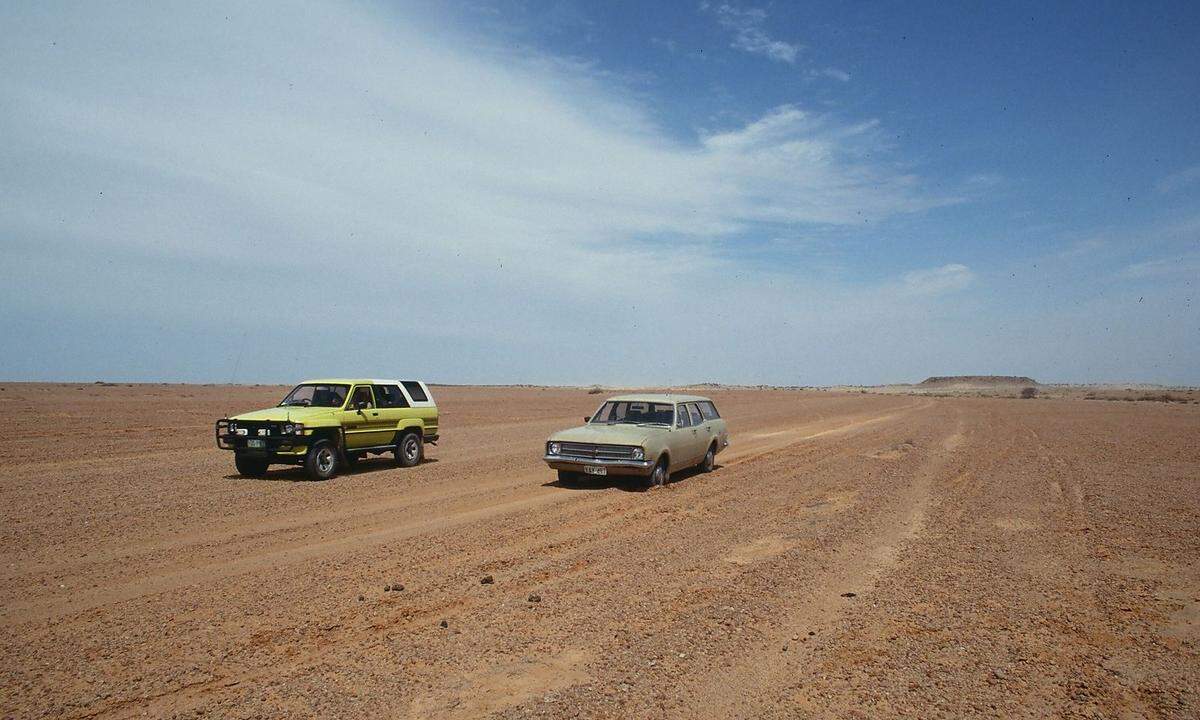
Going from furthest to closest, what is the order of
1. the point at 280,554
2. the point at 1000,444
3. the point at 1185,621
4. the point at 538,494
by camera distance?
the point at 1000,444, the point at 538,494, the point at 280,554, the point at 1185,621

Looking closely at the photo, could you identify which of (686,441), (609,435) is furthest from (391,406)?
(686,441)

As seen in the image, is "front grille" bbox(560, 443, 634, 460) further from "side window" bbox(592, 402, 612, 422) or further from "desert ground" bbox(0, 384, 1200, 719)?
"side window" bbox(592, 402, 612, 422)

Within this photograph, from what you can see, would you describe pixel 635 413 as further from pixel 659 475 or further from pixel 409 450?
pixel 409 450

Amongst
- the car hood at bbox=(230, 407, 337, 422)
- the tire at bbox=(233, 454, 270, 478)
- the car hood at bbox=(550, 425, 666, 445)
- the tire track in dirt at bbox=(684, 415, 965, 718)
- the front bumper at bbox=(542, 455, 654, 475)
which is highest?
the car hood at bbox=(230, 407, 337, 422)

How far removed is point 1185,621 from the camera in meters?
5.97

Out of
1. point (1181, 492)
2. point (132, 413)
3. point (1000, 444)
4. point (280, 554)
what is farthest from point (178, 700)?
point (132, 413)

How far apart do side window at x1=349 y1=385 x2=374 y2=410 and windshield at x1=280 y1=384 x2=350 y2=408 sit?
6.8 inches

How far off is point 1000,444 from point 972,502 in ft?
37.5

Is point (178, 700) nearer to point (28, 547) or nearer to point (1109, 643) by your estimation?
point (28, 547)

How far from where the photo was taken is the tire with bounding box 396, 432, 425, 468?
16.0 metres

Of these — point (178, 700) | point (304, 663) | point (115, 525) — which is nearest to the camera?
point (178, 700)

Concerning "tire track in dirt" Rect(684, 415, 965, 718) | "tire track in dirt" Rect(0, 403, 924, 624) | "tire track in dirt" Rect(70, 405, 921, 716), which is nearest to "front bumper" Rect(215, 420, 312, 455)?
"tire track in dirt" Rect(0, 403, 924, 624)

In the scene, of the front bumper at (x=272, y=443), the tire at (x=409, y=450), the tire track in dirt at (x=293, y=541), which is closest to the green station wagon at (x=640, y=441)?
the tire track in dirt at (x=293, y=541)

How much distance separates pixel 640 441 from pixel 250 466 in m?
7.68
